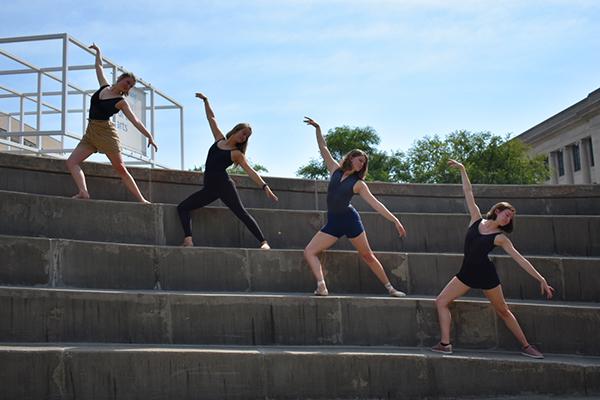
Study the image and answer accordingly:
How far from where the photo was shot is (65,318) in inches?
305

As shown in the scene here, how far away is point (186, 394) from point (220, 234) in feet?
11.7

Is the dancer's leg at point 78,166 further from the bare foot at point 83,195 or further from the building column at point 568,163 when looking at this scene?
the building column at point 568,163

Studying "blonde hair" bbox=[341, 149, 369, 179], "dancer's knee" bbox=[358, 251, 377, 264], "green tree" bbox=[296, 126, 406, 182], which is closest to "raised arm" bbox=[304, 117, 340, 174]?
"blonde hair" bbox=[341, 149, 369, 179]

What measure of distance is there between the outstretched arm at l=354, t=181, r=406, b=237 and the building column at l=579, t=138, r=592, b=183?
52.4 meters

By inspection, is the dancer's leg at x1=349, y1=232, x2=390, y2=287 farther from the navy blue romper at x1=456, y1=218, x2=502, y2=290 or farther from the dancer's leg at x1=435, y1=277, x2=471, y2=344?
the navy blue romper at x1=456, y1=218, x2=502, y2=290

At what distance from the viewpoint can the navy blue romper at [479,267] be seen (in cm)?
868

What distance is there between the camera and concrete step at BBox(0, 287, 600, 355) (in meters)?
7.70

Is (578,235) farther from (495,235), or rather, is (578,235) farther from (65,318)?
(65,318)

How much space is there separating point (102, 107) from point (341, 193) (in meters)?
3.40

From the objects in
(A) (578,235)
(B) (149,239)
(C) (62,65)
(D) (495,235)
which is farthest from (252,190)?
(A) (578,235)

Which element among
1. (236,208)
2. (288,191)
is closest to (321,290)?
(236,208)

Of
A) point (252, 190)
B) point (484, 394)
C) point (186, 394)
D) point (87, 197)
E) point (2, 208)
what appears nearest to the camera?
point (186, 394)

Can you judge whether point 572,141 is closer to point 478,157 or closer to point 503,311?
point 478,157

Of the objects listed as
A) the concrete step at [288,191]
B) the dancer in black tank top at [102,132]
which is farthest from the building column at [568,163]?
the dancer in black tank top at [102,132]
